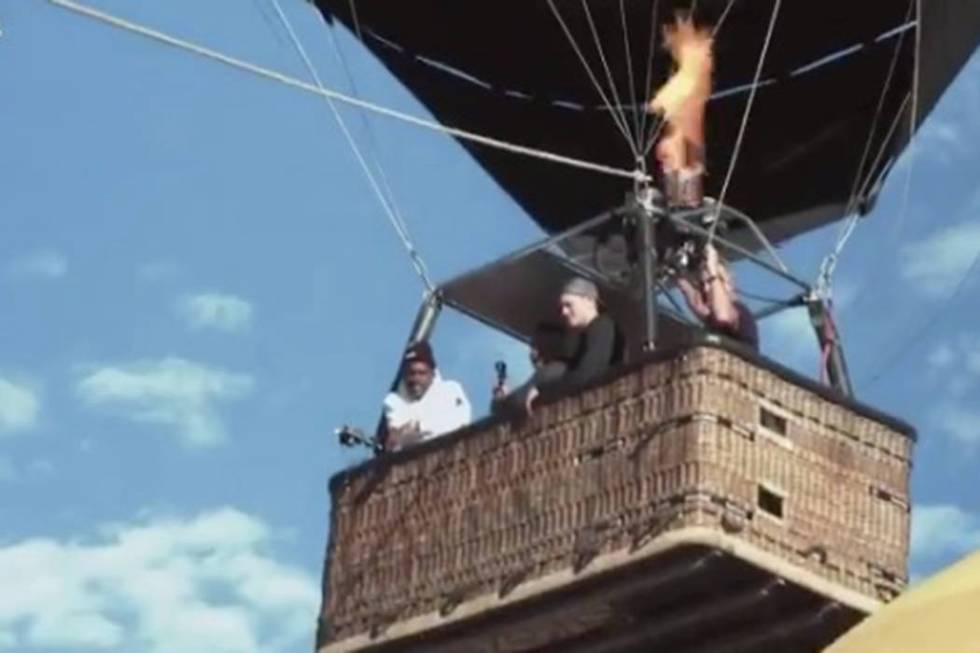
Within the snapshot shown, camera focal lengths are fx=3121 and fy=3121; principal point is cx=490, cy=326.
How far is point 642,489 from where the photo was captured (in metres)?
6.99

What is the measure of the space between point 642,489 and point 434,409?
35.3 inches

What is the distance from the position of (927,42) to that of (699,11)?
2.15 feet

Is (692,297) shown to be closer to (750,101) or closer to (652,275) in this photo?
(652,275)

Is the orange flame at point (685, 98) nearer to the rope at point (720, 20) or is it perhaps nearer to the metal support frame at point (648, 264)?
the rope at point (720, 20)

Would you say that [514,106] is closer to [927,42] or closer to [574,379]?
[927,42]

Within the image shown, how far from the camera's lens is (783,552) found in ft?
22.9

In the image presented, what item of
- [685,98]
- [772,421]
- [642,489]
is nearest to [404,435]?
[642,489]

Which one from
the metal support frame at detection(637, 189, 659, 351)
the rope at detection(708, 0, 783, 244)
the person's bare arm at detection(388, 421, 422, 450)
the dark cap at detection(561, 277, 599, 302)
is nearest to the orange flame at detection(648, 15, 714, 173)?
the rope at detection(708, 0, 783, 244)

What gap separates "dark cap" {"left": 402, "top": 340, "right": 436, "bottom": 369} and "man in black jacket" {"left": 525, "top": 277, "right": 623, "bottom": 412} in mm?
463

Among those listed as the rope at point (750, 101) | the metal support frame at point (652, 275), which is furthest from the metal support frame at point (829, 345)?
the rope at point (750, 101)

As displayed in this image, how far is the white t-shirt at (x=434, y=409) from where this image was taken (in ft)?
25.2

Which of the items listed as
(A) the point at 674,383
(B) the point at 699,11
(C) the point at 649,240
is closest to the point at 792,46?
(B) the point at 699,11

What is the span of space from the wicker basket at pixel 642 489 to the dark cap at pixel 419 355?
34 centimetres

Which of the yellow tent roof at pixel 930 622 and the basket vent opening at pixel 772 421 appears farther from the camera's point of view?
the basket vent opening at pixel 772 421
